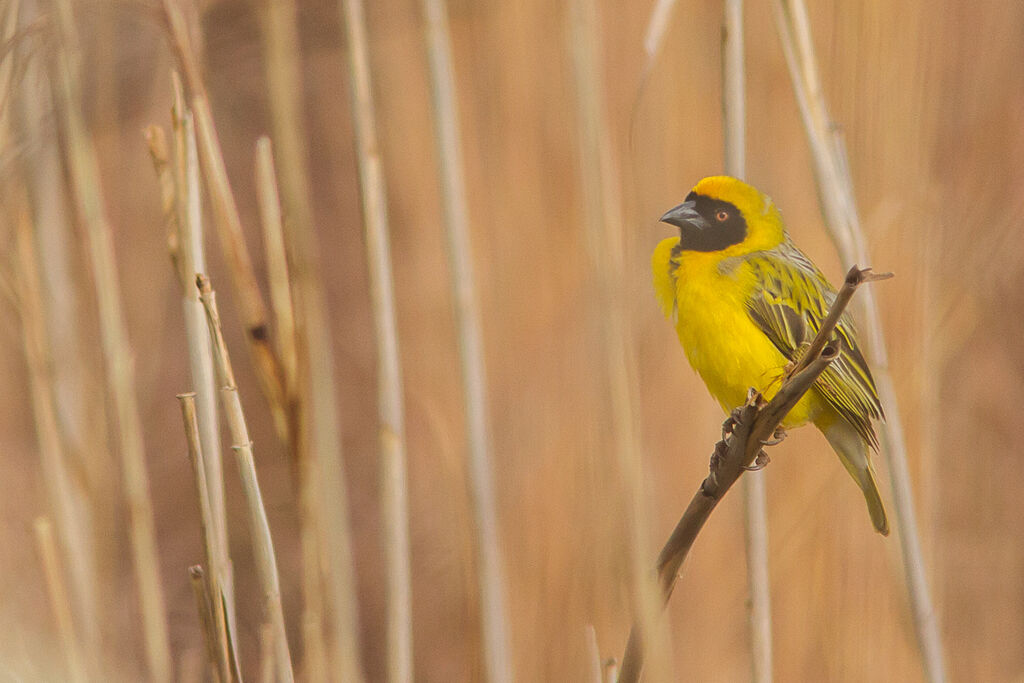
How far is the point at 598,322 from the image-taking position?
1177 mm

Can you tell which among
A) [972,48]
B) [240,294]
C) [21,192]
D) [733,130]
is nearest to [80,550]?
[21,192]

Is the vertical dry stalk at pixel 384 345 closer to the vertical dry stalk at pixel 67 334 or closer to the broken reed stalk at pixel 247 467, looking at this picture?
the broken reed stalk at pixel 247 467

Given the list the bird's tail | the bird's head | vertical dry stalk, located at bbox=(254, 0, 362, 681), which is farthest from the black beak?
vertical dry stalk, located at bbox=(254, 0, 362, 681)

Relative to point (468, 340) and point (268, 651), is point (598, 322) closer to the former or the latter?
point (468, 340)

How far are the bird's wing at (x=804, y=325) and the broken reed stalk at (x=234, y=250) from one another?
0.75 meters

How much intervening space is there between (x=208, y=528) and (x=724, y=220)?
0.85 meters

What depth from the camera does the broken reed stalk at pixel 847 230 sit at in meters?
1.15

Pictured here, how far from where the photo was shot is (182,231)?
1.11m

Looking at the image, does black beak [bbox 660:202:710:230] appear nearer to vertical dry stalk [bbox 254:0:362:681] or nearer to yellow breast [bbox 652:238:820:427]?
yellow breast [bbox 652:238:820:427]

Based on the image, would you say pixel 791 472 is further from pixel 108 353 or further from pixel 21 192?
pixel 21 192

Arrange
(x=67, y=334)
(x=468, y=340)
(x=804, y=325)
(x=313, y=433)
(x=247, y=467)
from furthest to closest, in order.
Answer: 1. (x=67, y=334)
2. (x=804, y=325)
3. (x=313, y=433)
4. (x=468, y=340)
5. (x=247, y=467)

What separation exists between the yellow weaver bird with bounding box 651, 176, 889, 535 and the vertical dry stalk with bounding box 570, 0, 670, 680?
0.24 meters

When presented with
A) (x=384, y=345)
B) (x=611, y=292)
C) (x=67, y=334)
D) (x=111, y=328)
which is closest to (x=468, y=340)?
(x=384, y=345)

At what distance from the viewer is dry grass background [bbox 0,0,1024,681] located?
154cm
